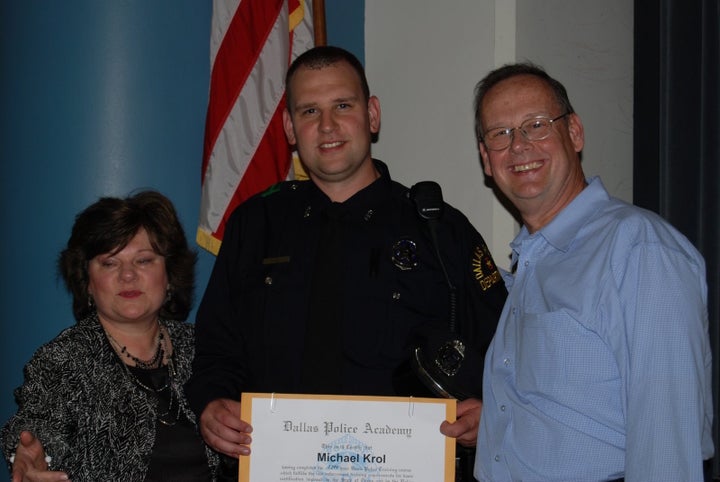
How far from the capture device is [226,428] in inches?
92.9

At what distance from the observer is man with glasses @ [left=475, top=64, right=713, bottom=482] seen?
→ 174cm

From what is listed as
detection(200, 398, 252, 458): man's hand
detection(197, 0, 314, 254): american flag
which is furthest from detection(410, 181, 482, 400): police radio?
detection(197, 0, 314, 254): american flag

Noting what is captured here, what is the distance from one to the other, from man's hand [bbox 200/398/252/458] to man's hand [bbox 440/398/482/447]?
1.93 ft

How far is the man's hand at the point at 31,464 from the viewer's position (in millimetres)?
2484

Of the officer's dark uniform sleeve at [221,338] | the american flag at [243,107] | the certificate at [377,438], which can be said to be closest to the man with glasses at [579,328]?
the certificate at [377,438]

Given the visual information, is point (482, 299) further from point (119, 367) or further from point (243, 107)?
point (243, 107)

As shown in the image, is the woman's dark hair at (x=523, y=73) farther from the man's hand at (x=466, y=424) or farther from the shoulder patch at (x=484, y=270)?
the man's hand at (x=466, y=424)

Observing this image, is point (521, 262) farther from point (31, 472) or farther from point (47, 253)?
point (47, 253)

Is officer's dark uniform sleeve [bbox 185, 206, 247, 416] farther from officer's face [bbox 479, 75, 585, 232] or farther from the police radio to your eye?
officer's face [bbox 479, 75, 585, 232]

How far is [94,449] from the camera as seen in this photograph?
2.65m

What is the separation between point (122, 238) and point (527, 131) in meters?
1.51

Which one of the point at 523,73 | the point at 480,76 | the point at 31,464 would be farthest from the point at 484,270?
the point at 31,464

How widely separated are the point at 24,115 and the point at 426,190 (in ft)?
6.58

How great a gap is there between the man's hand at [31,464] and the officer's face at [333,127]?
1.27 metres
